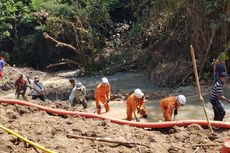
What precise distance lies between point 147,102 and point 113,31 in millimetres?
9847

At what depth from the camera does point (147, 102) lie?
50.6ft

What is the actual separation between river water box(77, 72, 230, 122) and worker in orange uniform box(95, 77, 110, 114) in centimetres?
38

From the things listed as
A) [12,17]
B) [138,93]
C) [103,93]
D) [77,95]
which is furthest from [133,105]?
[12,17]

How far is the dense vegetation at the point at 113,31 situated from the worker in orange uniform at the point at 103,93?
18.4 ft

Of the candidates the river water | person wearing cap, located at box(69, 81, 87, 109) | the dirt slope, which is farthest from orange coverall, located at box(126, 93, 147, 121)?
the dirt slope

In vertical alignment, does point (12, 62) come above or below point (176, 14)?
below

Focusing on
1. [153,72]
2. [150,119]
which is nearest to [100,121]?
[150,119]

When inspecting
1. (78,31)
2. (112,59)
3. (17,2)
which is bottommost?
(112,59)

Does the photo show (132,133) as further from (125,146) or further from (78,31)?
(78,31)

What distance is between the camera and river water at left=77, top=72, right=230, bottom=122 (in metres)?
13.1

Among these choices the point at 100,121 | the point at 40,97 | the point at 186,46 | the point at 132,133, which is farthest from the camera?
A: the point at 186,46

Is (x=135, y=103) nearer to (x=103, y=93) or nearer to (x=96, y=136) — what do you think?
(x=103, y=93)

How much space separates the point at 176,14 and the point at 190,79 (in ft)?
10.1

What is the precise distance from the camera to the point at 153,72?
760 inches
